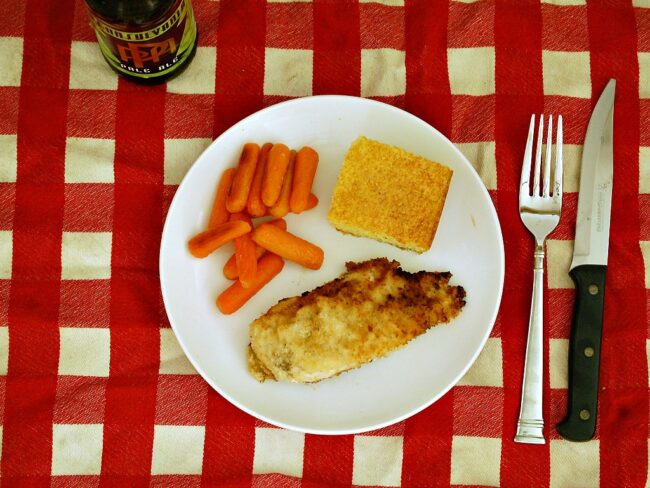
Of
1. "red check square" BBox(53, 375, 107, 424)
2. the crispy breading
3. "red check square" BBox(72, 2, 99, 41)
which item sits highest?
"red check square" BBox(72, 2, 99, 41)

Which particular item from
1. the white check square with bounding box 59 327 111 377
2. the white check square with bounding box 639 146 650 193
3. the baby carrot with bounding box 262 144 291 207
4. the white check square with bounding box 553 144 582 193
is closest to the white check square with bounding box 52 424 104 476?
the white check square with bounding box 59 327 111 377

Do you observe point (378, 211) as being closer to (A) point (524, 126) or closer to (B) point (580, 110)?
(A) point (524, 126)

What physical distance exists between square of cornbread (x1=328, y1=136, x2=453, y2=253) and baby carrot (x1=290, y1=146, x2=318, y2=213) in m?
0.10

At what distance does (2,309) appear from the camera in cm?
223

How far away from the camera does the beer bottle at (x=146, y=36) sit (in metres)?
1.86

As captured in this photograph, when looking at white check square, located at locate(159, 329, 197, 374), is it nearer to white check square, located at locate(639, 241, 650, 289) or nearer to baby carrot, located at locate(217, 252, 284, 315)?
baby carrot, located at locate(217, 252, 284, 315)

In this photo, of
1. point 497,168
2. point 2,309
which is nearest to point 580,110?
point 497,168

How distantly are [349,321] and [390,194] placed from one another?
0.43 metres

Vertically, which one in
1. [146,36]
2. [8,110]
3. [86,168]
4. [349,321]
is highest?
[146,36]

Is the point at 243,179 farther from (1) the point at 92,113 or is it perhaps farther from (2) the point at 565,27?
(2) the point at 565,27

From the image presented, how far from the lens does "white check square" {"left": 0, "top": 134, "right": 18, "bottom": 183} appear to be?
89.4 inches

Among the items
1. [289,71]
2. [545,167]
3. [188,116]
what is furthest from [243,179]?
[545,167]

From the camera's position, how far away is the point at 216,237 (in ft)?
7.01

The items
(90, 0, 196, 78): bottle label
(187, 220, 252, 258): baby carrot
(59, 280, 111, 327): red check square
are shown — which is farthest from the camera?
(59, 280, 111, 327): red check square
